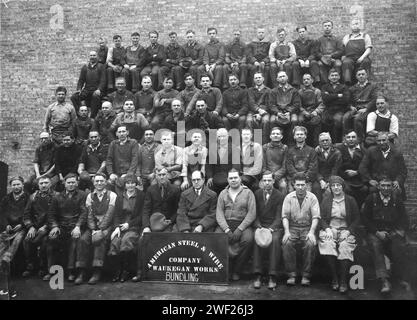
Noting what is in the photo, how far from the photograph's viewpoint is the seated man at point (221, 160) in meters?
6.84

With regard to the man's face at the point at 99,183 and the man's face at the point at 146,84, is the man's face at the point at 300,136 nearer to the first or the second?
the man's face at the point at 99,183

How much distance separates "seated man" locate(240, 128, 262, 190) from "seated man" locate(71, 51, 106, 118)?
133 inches

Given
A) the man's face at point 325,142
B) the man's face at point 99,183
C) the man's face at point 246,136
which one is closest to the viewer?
the man's face at point 99,183

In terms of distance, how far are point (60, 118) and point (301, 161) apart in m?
4.68

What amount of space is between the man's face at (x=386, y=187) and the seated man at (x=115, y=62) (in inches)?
207

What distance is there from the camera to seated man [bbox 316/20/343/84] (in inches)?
330

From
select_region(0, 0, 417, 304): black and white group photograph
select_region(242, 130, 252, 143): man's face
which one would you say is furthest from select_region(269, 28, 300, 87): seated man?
select_region(242, 130, 252, 143): man's face

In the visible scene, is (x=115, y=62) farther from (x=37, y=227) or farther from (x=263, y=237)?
(x=263, y=237)

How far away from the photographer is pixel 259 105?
7910 millimetres

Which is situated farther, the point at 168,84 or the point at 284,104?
the point at 168,84

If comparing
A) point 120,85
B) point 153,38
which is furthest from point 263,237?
point 153,38

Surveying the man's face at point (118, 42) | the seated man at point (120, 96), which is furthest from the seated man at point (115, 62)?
the seated man at point (120, 96)
